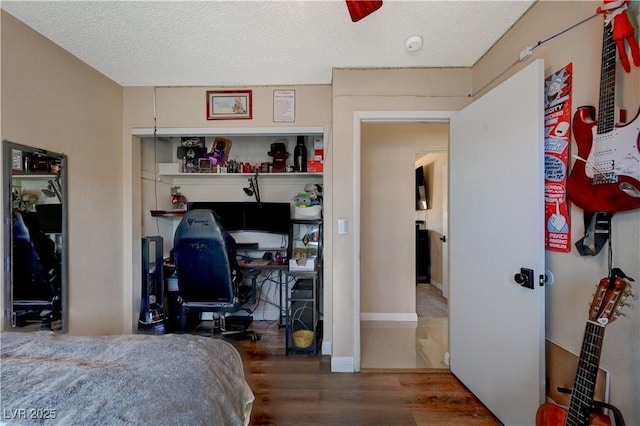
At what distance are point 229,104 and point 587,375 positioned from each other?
9.56 feet

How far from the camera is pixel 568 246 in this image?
1317mm

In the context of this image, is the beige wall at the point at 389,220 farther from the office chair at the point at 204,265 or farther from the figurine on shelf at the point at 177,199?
the figurine on shelf at the point at 177,199

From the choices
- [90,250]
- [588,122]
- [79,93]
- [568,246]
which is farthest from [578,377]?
[79,93]

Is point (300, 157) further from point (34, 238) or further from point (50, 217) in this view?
point (34, 238)

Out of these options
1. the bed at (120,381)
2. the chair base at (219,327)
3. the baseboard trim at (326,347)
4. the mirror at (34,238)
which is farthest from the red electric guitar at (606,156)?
the mirror at (34,238)

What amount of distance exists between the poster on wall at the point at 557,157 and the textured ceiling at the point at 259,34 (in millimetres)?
584

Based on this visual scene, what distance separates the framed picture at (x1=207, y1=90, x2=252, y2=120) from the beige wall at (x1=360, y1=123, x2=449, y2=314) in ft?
4.79

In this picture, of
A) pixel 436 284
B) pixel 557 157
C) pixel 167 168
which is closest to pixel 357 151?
pixel 557 157

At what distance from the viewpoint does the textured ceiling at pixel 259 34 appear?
156 cm

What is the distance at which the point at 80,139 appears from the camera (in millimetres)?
2084

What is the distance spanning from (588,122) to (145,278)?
11.3ft

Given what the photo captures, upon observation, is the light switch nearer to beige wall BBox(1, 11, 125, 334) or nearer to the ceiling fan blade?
the ceiling fan blade

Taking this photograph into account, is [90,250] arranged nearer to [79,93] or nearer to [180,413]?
[79,93]

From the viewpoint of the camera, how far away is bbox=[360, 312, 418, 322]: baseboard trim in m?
3.32
